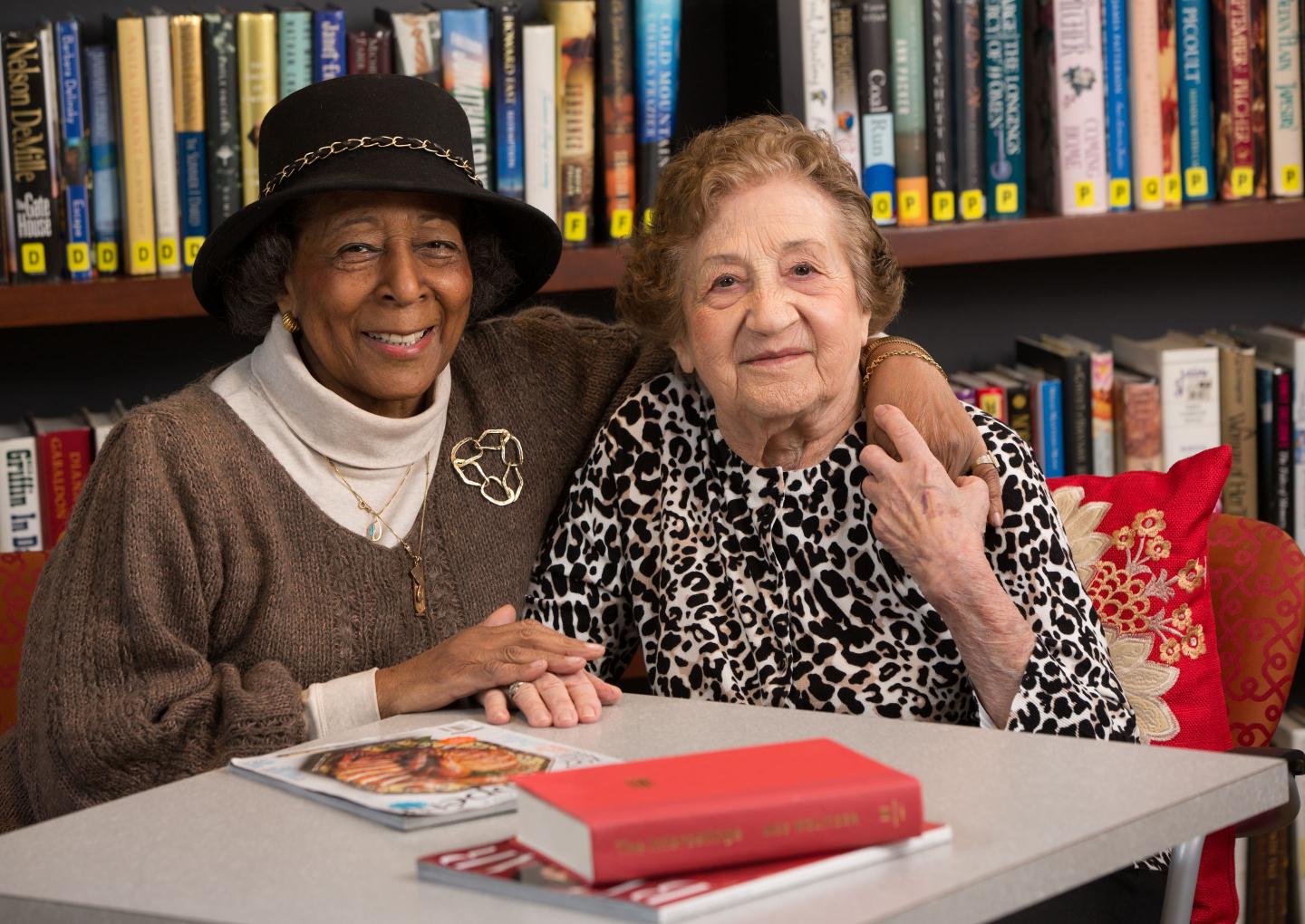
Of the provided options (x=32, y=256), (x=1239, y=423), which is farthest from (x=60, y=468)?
(x=1239, y=423)

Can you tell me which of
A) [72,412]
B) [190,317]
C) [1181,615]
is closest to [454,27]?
[190,317]

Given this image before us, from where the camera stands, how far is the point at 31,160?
2135 mm

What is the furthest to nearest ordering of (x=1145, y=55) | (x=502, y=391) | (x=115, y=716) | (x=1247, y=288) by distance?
1. (x=1247, y=288)
2. (x=1145, y=55)
3. (x=502, y=391)
4. (x=115, y=716)

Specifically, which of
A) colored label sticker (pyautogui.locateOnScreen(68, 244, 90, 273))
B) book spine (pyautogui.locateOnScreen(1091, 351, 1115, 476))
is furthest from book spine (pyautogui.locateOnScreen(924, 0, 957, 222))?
colored label sticker (pyautogui.locateOnScreen(68, 244, 90, 273))

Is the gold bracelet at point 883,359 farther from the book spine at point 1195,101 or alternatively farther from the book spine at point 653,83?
the book spine at point 1195,101

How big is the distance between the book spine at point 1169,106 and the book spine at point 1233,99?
0.07 metres

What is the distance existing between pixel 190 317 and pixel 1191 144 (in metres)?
1.64

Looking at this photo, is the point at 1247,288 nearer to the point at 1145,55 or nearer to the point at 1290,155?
the point at 1290,155

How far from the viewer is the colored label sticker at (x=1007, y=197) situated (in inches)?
94.7

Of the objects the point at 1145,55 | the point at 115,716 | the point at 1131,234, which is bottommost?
the point at 115,716

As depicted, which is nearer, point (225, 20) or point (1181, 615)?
point (1181, 615)

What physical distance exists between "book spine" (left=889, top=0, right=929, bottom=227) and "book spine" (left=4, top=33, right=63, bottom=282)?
4.00 ft

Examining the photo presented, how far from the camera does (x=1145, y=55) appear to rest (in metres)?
2.38

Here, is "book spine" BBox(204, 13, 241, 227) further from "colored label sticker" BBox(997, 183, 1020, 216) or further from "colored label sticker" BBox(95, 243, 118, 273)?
"colored label sticker" BBox(997, 183, 1020, 216)
